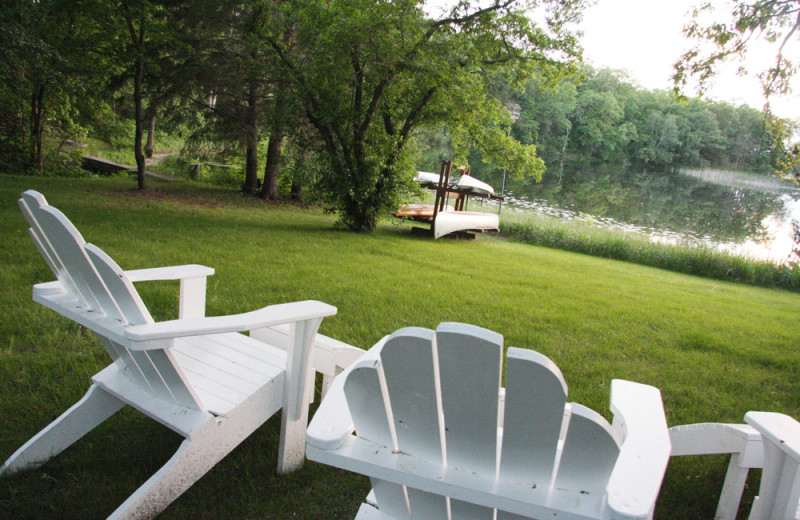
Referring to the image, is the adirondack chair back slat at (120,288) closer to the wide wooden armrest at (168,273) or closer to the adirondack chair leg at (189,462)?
the adirondack chair leg at (189,462)

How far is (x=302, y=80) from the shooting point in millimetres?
9578

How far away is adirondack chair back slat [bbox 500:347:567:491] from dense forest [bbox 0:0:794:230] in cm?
713

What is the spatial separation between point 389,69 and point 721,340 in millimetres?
7021

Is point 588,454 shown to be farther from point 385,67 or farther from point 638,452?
point 385,67

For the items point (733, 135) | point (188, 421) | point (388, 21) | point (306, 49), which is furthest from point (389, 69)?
point (733, 135)

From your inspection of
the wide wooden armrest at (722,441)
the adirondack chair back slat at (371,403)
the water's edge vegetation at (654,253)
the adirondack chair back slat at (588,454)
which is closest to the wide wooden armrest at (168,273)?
the adirondack chair back slat at (371,403)

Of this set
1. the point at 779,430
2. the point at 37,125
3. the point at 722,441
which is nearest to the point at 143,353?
the point at 779,430

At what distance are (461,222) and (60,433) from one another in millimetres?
9720

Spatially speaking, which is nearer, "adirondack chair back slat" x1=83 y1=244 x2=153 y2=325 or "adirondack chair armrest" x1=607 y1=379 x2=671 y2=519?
"adirondack chair armrest" x1=607 y1=379 x2=671 y2=519

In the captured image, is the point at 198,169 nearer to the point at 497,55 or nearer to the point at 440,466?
the point at 497,55

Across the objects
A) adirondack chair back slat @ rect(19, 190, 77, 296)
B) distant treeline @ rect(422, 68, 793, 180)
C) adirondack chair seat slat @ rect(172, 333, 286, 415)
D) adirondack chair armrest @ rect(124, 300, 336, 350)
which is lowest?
adirondack chair seat slat @ rect(172, 333, 286, 415)

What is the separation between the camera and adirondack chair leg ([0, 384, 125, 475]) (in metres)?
1.89

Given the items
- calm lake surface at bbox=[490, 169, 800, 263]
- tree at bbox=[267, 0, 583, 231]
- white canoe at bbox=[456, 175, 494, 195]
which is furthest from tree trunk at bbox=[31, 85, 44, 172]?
calm lake surface at bbox=[490, 169, 800, 263]

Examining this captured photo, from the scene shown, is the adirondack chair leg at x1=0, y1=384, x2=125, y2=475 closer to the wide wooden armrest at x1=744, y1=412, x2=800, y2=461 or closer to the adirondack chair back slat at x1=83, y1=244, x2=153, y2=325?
the adirondack chair back slat at x1=83, y1=244, x2=153, y2=325
